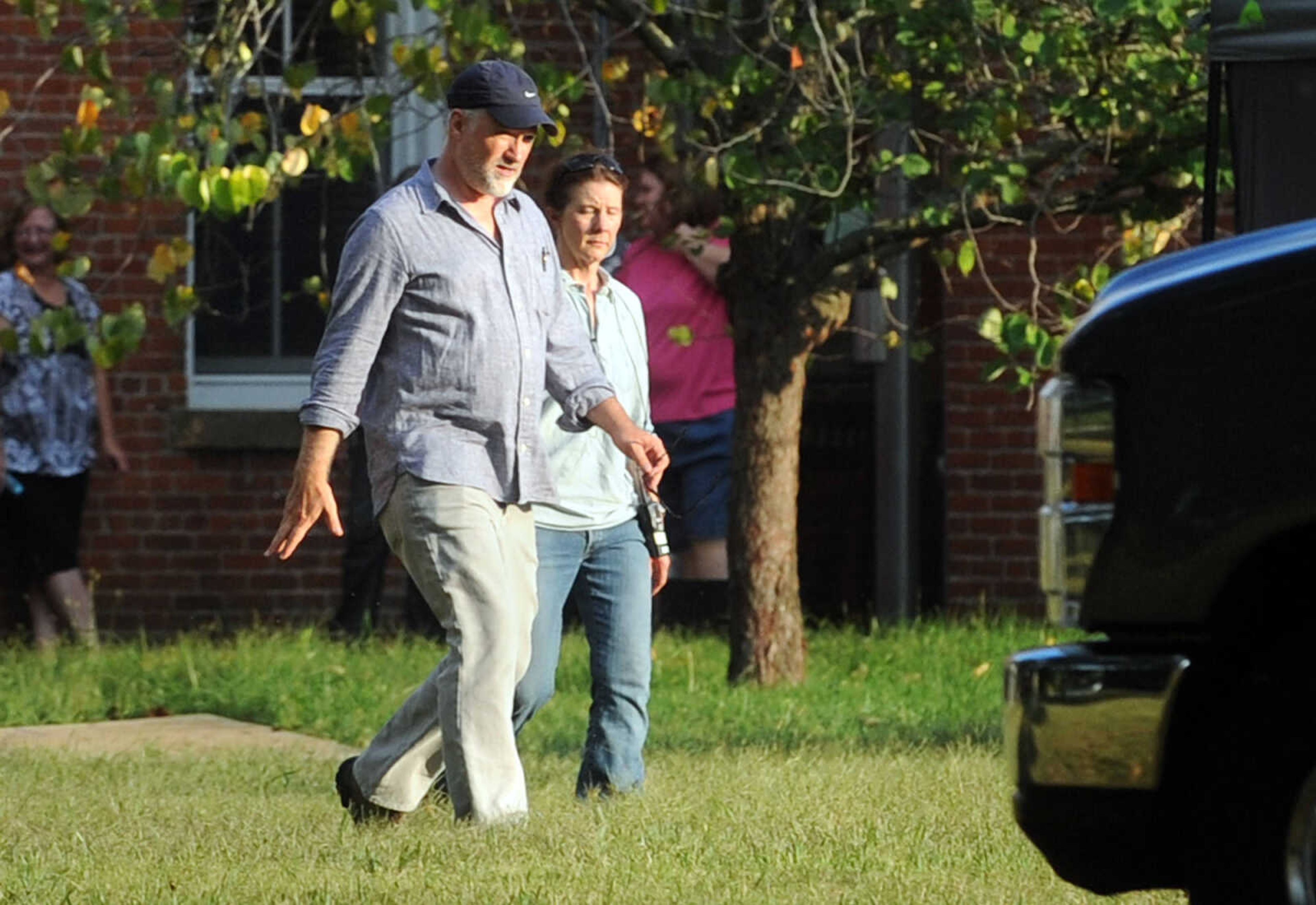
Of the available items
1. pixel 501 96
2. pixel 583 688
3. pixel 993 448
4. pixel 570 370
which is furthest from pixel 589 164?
pixel 993 448

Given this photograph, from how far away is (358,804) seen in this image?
6.23m

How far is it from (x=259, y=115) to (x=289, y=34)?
3.47 meters

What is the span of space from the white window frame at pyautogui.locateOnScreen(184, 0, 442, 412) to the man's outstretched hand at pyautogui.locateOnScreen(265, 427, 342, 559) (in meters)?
6.25

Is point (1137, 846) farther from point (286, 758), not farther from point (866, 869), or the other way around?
point (286, 758)

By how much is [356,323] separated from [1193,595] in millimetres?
2555

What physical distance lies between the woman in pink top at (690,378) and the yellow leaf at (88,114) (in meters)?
2.59

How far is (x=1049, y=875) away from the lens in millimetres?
5434

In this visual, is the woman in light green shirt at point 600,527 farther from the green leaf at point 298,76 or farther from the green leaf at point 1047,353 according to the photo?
the green leaf at point 1047,353

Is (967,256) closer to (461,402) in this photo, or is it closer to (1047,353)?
(1047,353)

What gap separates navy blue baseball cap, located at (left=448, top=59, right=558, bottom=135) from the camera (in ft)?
19.3

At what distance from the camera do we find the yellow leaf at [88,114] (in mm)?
8195

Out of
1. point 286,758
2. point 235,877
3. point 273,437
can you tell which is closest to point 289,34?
point 273,437

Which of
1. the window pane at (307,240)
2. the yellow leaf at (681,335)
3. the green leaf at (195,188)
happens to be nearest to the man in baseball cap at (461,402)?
the green leaf at (195,188)

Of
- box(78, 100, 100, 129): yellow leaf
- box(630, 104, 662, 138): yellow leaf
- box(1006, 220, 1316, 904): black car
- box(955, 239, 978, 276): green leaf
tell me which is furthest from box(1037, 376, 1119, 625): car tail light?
box(78, 100, 100, 129): yellow leaf
